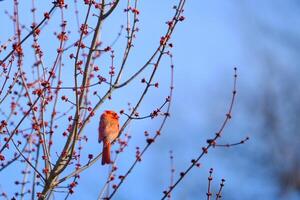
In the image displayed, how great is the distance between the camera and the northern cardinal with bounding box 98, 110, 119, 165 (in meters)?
4.54

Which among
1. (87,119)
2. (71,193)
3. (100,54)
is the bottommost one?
(71,193)

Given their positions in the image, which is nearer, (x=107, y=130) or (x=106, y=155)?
(x=106, y=155)

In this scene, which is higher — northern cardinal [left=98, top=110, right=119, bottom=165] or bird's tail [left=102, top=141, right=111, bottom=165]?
northern cardinal [left=98, top=110, right=119, bottom=165]

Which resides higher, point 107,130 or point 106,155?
point 107,130

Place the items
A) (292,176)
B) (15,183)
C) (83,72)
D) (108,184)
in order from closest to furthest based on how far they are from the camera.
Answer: (83,72)
(108,184)
(15,183)
(292,176)

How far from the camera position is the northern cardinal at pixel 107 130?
14.9 feet

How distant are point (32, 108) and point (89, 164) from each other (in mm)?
655

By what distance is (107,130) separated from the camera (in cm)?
502

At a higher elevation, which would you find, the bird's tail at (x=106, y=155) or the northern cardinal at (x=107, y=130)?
the northern cardinal at (x=107, y=130)

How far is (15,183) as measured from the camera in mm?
5246

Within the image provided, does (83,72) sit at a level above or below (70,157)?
above

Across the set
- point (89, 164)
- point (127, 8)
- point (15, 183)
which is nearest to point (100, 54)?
point (127, 8)

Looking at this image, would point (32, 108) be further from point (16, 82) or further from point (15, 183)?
point (15, 183)

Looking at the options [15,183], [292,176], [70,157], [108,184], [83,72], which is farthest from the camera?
[292,176]
